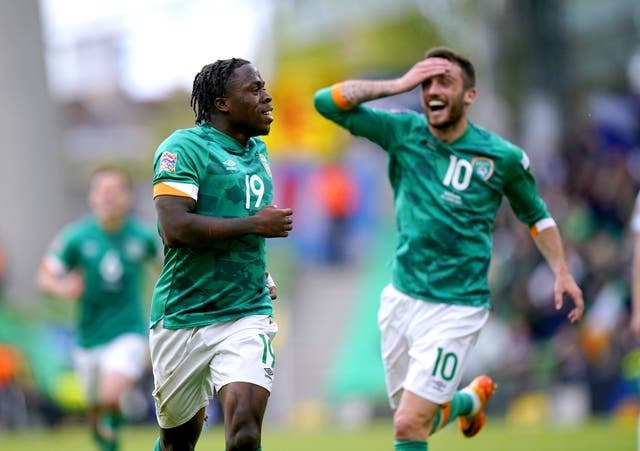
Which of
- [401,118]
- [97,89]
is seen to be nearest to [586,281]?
[401,118]

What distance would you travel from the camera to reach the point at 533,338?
1769cm

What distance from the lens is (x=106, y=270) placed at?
11828 millimetres

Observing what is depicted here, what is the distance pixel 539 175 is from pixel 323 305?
5283 mm

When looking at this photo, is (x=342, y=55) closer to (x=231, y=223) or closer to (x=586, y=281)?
(x=586, y=281)

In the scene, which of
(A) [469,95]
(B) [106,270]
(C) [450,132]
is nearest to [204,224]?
(C) [450,132]

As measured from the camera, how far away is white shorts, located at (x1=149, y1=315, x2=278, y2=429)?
7.00 meters

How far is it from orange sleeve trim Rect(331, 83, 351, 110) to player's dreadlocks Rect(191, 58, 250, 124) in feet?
4.50

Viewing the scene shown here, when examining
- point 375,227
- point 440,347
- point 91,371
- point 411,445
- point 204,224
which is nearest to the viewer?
point 204,224

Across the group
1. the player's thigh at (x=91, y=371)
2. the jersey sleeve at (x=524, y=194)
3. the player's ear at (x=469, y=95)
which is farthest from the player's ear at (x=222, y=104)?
the player's thigh at (x=91, y=371)

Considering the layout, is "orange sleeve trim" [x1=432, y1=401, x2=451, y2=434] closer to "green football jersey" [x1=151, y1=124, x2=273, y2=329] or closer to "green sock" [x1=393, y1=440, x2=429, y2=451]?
"green sock" [x1=393, y1=440, x2=429, y2=451]

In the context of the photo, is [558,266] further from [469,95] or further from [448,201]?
[469,95]

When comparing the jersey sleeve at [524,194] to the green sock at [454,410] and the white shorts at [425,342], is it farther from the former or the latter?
the green sock at [454,410]

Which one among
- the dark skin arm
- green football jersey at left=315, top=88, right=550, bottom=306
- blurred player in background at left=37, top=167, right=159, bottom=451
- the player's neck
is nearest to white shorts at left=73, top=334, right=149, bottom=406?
blurred player in background at left=37, top=167, right=159, bottom=451

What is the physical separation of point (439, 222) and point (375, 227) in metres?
15.7
